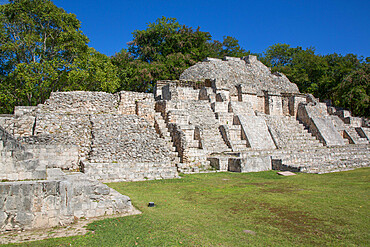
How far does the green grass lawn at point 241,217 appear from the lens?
4559 mm

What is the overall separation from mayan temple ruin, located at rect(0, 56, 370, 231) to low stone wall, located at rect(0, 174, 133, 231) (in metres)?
0.02

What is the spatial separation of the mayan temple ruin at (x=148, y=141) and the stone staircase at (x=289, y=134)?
98 millimetres

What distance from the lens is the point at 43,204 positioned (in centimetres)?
525

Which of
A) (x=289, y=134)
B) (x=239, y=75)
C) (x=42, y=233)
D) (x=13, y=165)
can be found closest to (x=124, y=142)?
(x=13, y=165)

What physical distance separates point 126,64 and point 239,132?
53.8ft

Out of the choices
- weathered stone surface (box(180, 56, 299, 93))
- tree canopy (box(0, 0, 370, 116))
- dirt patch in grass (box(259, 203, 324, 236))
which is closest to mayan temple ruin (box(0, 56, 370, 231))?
weathered stone surface (box(180, 56, 299, 93))

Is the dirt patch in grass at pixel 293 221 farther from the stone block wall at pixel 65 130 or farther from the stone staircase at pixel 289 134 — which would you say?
the stone staircase at pixel 289 134

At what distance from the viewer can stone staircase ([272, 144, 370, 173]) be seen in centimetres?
1300

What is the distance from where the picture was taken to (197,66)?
80.0ft

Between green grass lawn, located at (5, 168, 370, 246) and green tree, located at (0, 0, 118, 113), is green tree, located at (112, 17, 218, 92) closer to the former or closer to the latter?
green tree, located at (0, 0, 118, 113)

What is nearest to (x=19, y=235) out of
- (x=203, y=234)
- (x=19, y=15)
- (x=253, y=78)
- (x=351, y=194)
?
(x=203, y=234)

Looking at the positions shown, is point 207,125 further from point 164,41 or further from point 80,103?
point 164,41


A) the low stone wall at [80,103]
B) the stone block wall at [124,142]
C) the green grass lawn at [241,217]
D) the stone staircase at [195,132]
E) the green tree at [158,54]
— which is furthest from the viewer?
the green tree at [158,54]

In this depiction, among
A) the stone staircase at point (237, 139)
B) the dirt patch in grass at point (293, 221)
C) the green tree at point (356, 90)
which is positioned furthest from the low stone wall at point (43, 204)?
the green tree at point (356, 90)
